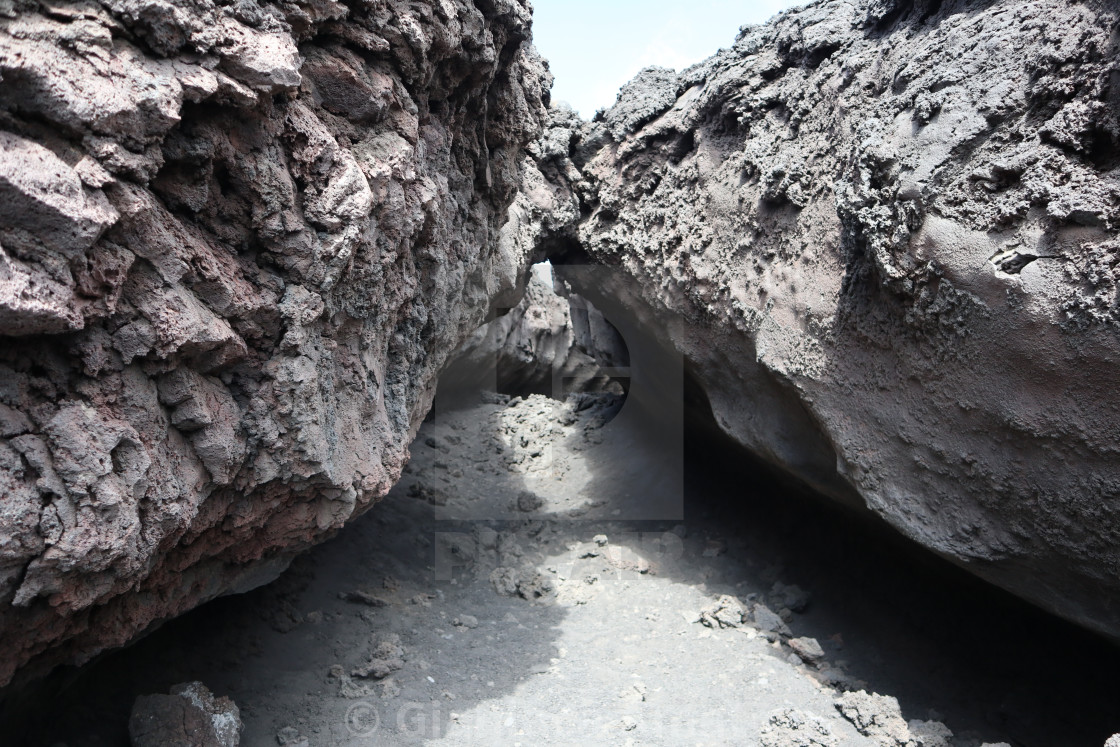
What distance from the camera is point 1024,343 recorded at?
2582mm

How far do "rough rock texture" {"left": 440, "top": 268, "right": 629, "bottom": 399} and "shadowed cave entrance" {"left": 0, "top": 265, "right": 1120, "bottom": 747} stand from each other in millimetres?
1867

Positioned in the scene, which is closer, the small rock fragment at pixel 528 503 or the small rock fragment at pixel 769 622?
the small rock fragment at pixel 769 622

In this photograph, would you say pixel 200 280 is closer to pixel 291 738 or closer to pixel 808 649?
pixel 291 738

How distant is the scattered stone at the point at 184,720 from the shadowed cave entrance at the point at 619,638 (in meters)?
0.17

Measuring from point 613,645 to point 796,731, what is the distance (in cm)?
109

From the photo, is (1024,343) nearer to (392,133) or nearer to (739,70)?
(392,133)

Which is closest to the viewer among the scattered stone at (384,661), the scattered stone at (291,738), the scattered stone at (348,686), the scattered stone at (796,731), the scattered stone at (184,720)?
the scattered stone at (184,720)

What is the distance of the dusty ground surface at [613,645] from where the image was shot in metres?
3.20

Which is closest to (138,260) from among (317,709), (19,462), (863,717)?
(19,462)

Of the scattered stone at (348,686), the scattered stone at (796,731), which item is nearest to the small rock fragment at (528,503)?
the scattered stone at (348,686)

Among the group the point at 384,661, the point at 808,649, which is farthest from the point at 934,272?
the point at 384,661

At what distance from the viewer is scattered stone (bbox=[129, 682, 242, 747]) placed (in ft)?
8.62

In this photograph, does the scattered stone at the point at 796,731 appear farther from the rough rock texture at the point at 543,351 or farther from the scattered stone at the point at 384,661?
the rough rock texture at the point at 543,351

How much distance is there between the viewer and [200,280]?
205 cm
